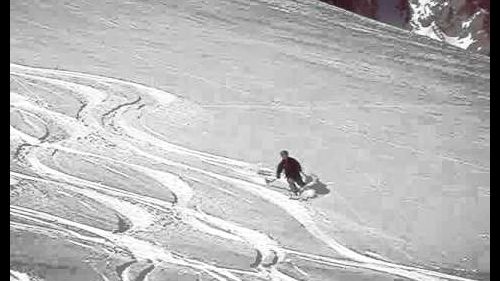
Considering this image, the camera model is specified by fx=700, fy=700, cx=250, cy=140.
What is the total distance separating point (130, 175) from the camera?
25.5 ft

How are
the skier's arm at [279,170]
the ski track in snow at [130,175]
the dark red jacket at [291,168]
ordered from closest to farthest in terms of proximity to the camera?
1. the ski track in snow at [130,175]
2. the dark red jacket at [291,168]
3. the skier's arm at [279,170]

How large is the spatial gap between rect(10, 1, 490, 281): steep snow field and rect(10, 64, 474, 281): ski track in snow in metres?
0.02

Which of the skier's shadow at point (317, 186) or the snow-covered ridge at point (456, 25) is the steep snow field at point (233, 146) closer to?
the skier's shadow at point (317, 186)

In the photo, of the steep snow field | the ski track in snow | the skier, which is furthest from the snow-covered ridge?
the skier

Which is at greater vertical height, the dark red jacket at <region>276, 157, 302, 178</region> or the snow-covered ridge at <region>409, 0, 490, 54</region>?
the snow-covered ridge at <region>409, 0, 490, 54</region>

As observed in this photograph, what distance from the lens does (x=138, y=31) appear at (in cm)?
1222

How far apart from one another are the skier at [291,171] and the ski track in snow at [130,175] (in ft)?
0.59

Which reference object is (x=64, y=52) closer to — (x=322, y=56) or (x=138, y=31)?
(x=138, y=31)

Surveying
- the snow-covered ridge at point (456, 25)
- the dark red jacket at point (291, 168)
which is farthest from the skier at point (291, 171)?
the snow-covered ridge at point (456, 25)

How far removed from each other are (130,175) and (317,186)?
2.09m

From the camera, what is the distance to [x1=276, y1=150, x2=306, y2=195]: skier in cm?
757

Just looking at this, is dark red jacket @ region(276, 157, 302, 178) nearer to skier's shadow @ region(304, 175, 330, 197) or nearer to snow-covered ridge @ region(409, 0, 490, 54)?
skier's shadow @ region(304, 175, 330, 197)

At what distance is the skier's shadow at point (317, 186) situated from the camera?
7.72 metres
